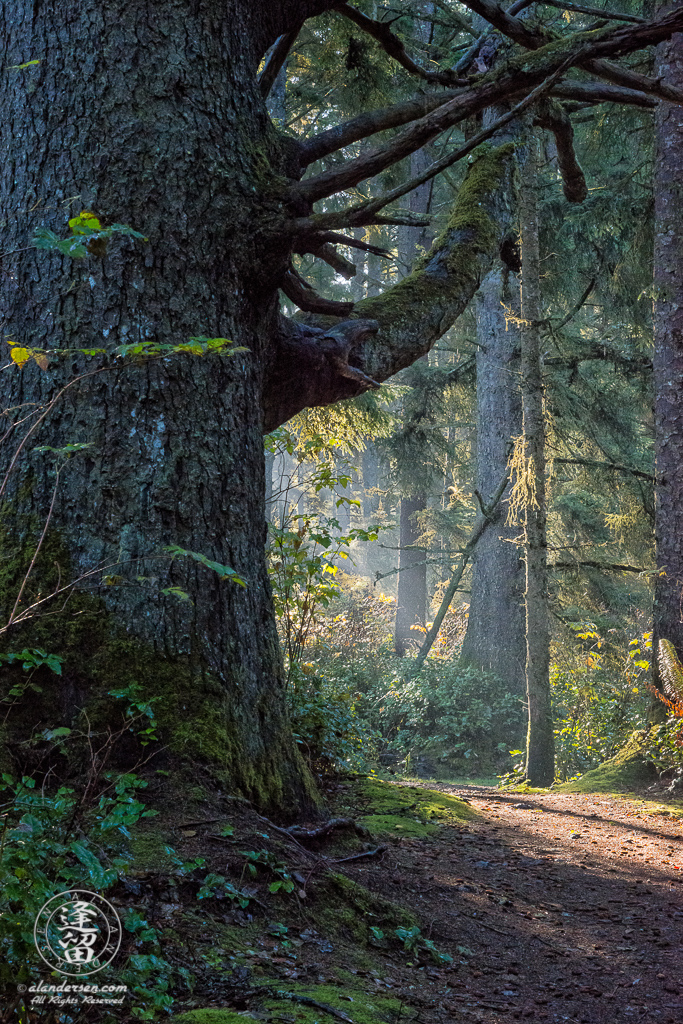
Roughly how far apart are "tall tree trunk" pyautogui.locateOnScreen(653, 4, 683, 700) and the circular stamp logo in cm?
626

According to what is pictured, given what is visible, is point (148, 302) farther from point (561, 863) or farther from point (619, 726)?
point (619, 726)

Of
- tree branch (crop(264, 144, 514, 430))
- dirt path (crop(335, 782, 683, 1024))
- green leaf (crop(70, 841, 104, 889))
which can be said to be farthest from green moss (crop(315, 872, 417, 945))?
Result: tree branch (crop(264, 144, 514, 430))

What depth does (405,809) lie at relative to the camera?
510 centimetres

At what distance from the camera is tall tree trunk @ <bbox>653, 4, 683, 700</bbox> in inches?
282

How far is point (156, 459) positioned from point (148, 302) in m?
0.73

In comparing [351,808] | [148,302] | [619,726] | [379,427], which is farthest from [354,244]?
[619,726]

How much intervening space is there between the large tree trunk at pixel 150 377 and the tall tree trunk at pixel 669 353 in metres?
4.92

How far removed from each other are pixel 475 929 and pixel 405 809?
1708 millimetres

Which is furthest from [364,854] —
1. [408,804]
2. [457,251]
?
[457,251]

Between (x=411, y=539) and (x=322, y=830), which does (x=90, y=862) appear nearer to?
(x=322, y=830)

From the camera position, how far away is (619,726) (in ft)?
26.9

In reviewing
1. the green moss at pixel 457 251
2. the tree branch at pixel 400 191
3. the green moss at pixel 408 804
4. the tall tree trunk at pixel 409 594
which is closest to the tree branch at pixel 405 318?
the green moss at pixel 457 251

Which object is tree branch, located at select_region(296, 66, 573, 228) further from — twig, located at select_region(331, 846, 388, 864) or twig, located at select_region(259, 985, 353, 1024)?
twig, located at select_region(259, 985, 353, 1024)

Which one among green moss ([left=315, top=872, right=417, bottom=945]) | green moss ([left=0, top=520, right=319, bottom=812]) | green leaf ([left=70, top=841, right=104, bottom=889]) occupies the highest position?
green moss ([left=0, top=520, right=319, bottom=812])
